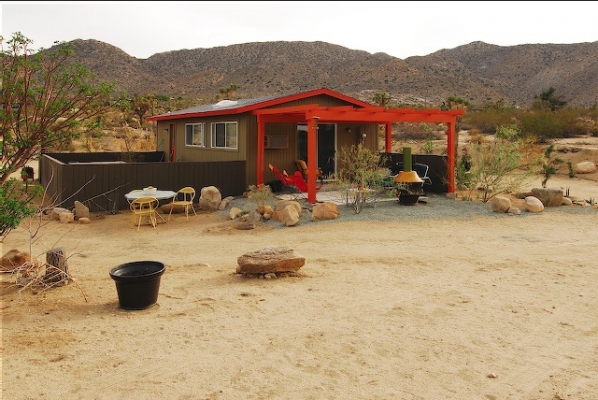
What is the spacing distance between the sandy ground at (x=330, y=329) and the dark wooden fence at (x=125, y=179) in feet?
13.0

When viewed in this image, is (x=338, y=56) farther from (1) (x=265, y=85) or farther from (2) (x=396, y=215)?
(2) (x=396, y=215)

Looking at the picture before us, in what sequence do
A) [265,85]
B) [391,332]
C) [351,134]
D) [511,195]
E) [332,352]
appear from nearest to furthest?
[332,352] < [391,332] < [511,195] < [351,134] < [265,85]

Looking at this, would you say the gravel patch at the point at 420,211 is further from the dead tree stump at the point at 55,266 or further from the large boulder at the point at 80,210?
the dead tree stump at the point at 55,266

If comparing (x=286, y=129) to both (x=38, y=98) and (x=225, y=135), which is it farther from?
(x=38, y=98)

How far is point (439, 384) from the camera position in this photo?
139 inches

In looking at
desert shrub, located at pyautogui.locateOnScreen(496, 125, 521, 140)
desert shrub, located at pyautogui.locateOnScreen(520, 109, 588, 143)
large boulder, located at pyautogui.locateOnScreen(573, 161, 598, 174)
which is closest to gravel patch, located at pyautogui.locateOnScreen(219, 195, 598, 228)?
desert shrub, located at pyautogui.locateOnScreen(496, 125, 521, 140)

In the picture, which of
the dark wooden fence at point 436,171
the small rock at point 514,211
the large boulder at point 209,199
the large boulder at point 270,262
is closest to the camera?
the large boulder at point 270,262

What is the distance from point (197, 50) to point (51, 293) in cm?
7365

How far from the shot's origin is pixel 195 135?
16.8 m

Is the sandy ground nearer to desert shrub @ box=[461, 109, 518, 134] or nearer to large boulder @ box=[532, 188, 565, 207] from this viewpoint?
large boulder @ box=[532, 188, 565, 207]

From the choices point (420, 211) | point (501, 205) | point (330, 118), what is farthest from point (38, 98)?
point (501, 205)

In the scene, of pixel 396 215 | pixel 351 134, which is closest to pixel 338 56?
pixel 351 134

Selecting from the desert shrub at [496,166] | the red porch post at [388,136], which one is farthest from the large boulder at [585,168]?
the red porch post at [388,136]

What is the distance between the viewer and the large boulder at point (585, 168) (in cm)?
1808
